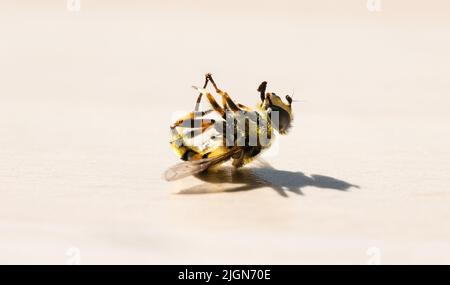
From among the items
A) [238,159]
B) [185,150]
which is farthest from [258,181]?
[185,150]

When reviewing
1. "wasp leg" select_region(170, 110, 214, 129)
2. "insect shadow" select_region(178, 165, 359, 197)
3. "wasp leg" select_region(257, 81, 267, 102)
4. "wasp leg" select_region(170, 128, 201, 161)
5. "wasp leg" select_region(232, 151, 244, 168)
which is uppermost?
"wasp leg" select_region(257, 81, 267, 102)

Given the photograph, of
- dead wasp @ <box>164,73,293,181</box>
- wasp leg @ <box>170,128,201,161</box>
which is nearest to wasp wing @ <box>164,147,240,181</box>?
dead wasp @ <box>164,73,293,181</box>

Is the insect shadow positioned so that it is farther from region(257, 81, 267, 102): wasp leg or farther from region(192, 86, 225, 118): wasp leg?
region(257, 81, 267, 102): wasp leg

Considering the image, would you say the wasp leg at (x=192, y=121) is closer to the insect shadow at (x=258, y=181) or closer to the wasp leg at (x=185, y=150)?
the wasp leg at (x=185, y=150)

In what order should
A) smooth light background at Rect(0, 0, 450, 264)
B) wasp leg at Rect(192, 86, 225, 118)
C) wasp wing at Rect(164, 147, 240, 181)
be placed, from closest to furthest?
smooth light background at Rect(0, 0, 450, 264) < wasp wing at Rect(164, 147, 240, 181) < wasp leg at Rect(192, 86, 225, 118)

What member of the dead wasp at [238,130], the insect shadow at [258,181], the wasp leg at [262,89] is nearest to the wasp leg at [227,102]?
the dead wasp at [238,130]

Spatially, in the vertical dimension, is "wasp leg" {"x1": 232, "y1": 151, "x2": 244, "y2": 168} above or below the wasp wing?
above
